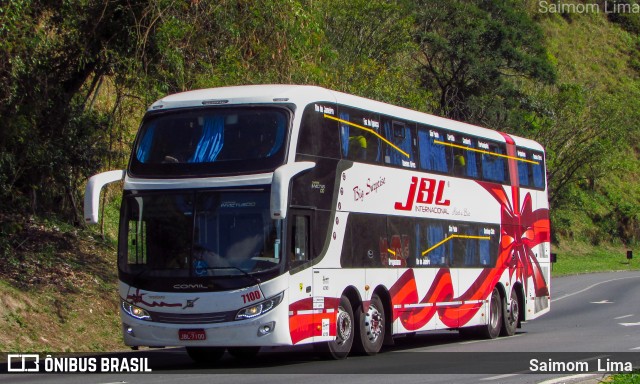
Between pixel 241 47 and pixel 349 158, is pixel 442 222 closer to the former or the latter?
pixel 349 158

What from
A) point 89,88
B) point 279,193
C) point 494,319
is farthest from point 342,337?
point 89,88

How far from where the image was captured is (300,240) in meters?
15.6

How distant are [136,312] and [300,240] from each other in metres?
2.57

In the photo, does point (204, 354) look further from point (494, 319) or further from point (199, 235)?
point (494, 319)

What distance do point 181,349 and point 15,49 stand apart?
255 inches

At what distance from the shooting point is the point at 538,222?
26.1 meters

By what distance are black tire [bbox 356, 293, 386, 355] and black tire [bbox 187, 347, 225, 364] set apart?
230 centimetres

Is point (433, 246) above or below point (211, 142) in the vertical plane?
below

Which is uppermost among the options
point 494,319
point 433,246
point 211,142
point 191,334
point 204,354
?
point 211,142

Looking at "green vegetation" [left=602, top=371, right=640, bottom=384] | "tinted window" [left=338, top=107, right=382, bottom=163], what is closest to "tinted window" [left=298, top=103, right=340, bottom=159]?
"tinted window" [left=338, top=107, right=382, bottom=163]

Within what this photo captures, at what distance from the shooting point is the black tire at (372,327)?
57.2 ft

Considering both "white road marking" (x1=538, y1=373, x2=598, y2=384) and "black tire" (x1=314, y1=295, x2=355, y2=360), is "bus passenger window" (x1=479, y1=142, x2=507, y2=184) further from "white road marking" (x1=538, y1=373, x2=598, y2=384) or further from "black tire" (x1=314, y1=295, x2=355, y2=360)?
"white road marking" (x1=538, y1=373, x2=598, y2=384)

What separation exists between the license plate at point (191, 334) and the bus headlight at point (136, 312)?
59 centimetres

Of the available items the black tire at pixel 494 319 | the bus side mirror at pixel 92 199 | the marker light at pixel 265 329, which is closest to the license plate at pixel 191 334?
the marker light at pixel 265 329
